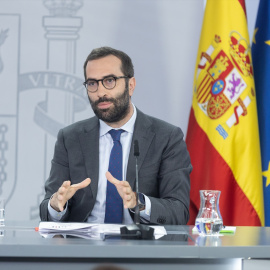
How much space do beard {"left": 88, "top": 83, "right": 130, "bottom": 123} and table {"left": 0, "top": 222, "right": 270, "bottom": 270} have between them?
46.3 inches

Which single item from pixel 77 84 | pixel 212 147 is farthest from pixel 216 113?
pixel 77 84

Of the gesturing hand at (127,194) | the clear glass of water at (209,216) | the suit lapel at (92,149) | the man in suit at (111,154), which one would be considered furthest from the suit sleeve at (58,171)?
the clear glass of water at (209,216)

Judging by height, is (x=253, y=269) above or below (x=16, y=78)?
below

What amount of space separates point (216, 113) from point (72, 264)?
219 centimetres

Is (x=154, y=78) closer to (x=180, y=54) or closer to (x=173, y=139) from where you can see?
(x=180, y=54)

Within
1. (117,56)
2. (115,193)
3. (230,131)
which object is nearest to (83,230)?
(115,193)

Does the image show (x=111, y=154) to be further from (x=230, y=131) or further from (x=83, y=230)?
(x=230, y=131)

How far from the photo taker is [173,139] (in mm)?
2969

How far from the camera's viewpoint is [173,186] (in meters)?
2.80

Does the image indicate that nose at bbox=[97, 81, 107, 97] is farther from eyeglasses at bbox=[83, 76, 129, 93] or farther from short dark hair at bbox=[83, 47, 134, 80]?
short dark hair at bbox=[83, 47, 134, 80]

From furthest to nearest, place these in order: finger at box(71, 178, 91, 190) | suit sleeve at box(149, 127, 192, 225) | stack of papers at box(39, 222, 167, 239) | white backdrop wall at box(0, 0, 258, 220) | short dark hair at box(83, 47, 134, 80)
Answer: white backdrop wall at box(0, 0, 258, 220)
short dark hair at box(83, 47, 134, 80)
suit sleeve at box(149, 127, 192, 225)
finger at box(71, 178, 91, 190)
stack of papers at box(39, 222, 167, 239)

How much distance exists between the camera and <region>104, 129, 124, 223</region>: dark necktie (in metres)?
2.77

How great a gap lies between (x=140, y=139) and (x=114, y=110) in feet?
0.69

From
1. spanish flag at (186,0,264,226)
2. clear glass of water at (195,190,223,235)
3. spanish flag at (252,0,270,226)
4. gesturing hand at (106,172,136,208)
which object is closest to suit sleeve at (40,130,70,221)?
gesturing hand at (106,172,136,208)
